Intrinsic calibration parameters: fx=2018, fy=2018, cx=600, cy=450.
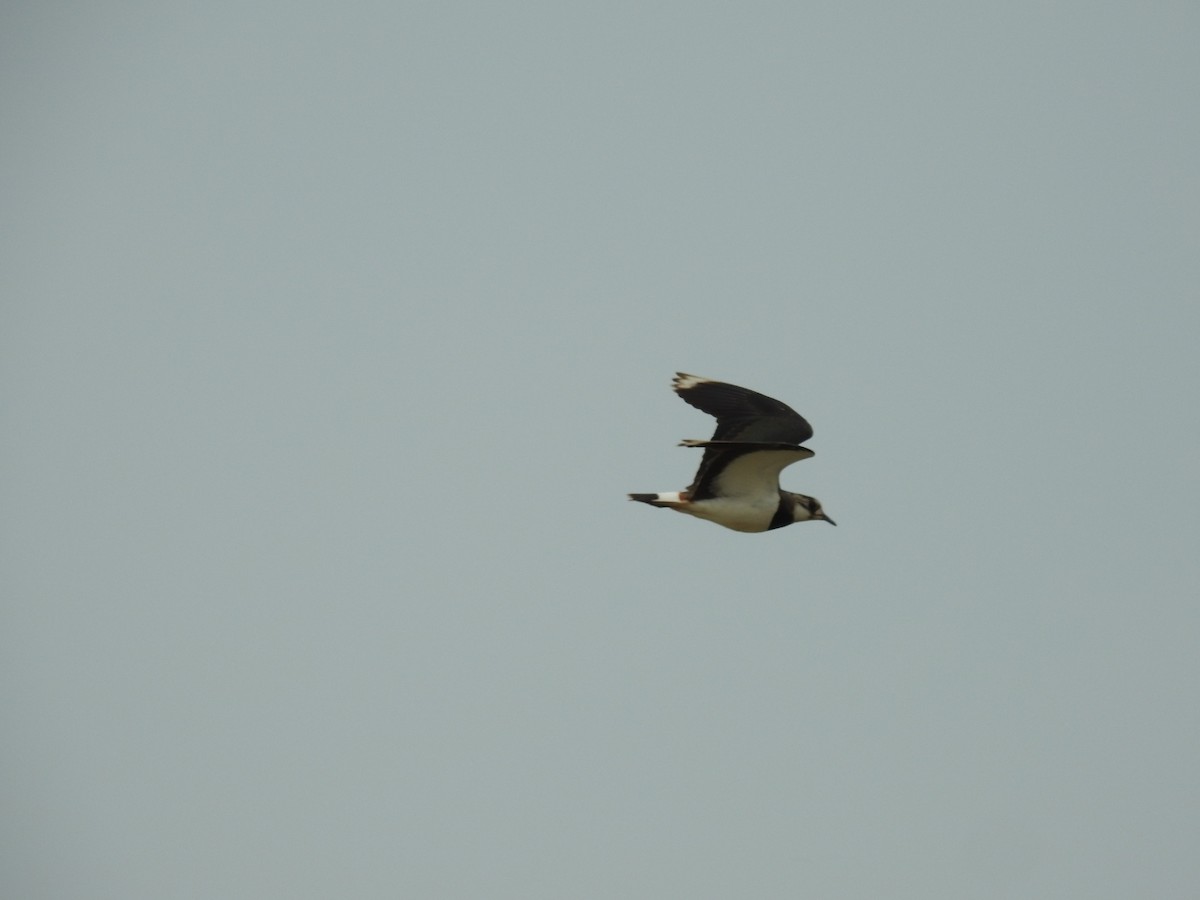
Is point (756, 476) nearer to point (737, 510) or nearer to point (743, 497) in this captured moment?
point (743, 497)

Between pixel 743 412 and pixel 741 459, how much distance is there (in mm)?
632

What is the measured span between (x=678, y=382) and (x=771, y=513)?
7.46 feet

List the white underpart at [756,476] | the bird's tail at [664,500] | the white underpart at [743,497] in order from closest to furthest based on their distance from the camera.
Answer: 1. the white underpart at [756,476]
2. the white underpart at [743,497]
3. the bird's tail at [664,500]

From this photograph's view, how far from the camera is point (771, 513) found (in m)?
26.5

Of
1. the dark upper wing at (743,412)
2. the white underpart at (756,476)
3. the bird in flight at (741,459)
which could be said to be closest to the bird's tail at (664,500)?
the bird in flight at (741,459)

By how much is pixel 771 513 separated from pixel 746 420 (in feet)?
5.51

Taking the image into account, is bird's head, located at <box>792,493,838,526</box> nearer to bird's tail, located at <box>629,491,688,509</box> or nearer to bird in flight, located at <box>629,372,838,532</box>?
bird in flight, located at <box>629,372,838,532</box>

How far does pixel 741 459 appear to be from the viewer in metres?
25.6

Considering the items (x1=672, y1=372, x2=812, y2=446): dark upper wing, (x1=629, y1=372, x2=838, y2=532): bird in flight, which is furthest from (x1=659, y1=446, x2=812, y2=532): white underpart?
(x1=672, y1=372, x2=812, y2=446): dark upper wing

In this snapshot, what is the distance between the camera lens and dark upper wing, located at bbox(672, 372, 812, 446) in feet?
83.0

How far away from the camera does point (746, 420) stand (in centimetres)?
2545

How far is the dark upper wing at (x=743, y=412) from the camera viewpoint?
83.0 feet

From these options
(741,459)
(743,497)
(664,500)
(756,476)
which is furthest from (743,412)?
(664,500)

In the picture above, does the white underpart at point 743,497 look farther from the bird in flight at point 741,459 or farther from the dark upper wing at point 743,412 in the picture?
the dark upper wing at point 743,412
